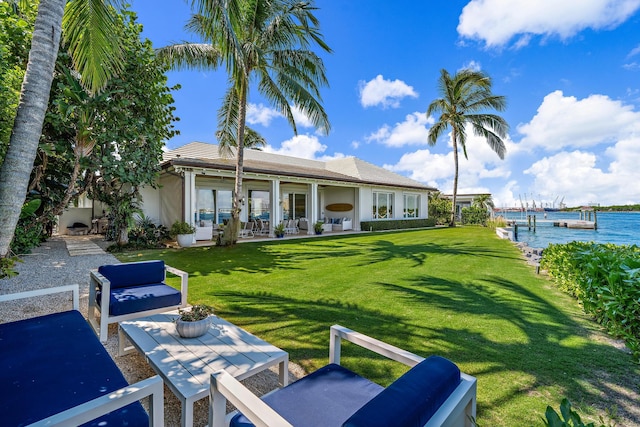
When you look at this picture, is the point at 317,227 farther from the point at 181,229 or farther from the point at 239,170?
the point at 181,229

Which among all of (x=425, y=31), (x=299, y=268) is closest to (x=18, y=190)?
(x=299, y=268)

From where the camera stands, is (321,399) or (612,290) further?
(612,290)

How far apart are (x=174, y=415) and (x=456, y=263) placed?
8.34m

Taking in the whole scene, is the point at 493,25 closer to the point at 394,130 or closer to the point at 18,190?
the point at 18,190

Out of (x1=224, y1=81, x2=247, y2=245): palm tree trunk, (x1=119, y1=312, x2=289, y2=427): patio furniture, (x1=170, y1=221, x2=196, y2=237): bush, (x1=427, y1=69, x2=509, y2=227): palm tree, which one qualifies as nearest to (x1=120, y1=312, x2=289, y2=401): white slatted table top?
(x1=119, y1=312, x2=289, y2=427): patio furniture

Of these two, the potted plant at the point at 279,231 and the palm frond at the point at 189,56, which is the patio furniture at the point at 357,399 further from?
the potted plant at the point at 279,231

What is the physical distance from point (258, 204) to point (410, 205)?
43.4ft

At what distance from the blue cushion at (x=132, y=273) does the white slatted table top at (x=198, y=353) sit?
1.27m

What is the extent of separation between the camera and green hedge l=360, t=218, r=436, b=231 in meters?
19.3

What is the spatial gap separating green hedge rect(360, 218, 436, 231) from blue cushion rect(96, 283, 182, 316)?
15.9 meters

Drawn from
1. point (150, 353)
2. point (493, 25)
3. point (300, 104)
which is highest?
point (493, 25)

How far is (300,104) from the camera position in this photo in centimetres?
1050

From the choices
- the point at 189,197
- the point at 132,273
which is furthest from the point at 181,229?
the point at 132,273

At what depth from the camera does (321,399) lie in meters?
1.87
